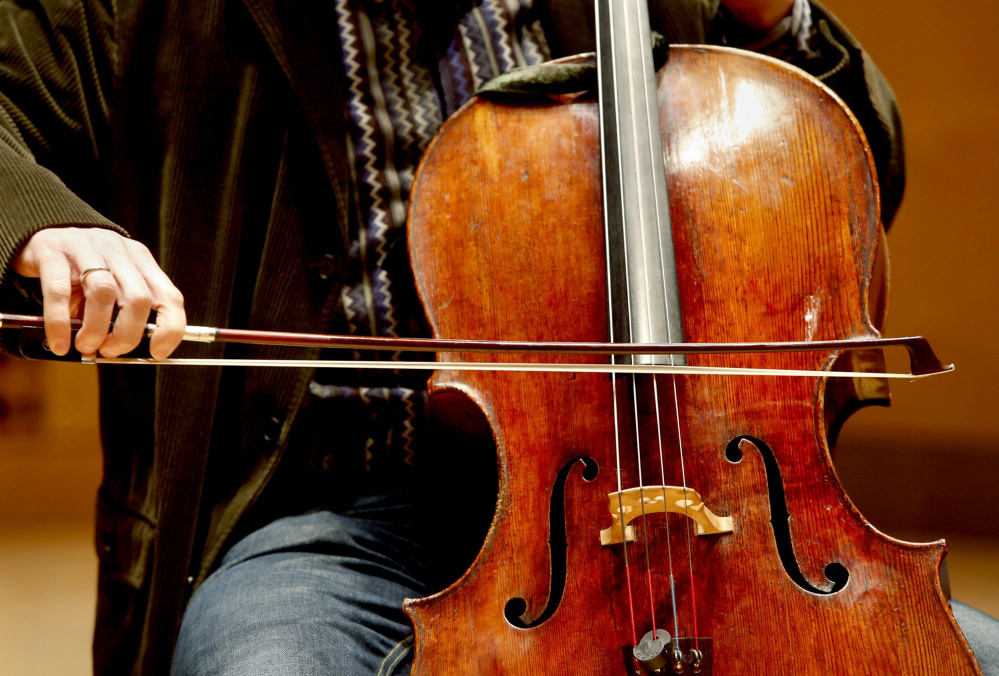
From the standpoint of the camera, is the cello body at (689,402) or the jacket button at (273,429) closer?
the cello body at (689,402)

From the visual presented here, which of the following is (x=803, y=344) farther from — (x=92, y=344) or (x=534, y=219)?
(x=92, y=344)

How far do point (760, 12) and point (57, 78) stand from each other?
2.27ft

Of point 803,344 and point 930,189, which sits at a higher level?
point 930,189

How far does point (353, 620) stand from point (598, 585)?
0.23 meters

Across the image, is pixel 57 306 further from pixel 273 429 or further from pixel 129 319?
pixel 273 429

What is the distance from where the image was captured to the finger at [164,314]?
0.53 meters

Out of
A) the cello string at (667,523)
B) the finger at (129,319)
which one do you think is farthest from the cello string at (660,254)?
the finger at (129,319)

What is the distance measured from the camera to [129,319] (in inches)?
20.5

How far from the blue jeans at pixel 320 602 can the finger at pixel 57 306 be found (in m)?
0.25

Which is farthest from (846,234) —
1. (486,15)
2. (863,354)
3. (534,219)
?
(486,15)

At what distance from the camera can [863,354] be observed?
0.71 m

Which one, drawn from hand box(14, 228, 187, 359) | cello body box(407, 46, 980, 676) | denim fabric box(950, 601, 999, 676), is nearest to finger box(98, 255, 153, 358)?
hand box(14, 228, 187, 359)

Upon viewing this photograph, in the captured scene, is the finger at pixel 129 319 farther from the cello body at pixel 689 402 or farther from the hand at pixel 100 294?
the cello body at pixel 689 402

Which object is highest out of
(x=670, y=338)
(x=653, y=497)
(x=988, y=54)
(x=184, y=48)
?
(x=988, y=54)
